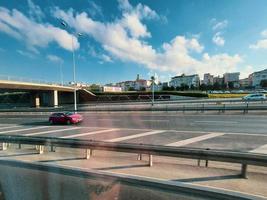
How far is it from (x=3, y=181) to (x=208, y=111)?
74.4ft

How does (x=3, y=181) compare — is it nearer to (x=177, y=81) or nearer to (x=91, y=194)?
(x=91, y=194)

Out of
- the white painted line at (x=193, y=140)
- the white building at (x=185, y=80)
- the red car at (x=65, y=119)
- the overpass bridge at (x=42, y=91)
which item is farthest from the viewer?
the white building at (x=185, y=80)

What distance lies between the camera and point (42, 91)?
6556cm

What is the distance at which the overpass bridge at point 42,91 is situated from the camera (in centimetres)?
4642

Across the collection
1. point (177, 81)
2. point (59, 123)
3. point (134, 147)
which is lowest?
point (59, 123)

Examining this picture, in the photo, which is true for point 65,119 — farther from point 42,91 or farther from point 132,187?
point 42,91

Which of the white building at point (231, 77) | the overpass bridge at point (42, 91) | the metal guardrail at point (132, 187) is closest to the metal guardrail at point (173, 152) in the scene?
the metal guardrail at point (132, 187)

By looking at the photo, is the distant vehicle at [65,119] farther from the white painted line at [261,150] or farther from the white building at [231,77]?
the white building at [231,77]

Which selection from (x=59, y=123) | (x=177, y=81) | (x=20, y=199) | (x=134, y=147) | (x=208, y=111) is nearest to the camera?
(x=20, y=199)

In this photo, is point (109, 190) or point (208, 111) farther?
point (208, 111)

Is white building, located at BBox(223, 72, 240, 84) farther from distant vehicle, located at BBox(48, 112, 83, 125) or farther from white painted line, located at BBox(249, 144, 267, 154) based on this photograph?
white painted line, located at BBox(249, 144, 267, 154)

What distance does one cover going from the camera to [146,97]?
58.7m

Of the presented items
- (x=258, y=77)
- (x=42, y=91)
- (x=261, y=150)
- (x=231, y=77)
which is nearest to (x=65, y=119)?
(x=261, y=150)

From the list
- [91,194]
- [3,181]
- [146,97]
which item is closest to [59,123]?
[3,181]
